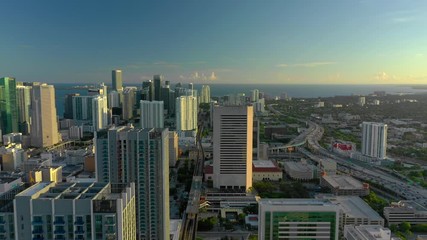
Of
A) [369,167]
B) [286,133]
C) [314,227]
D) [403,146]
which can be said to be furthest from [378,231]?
[286,133]

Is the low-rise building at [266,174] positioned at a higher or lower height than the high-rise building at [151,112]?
lower

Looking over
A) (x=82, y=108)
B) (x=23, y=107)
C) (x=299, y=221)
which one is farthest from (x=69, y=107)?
(x=299, y=221)

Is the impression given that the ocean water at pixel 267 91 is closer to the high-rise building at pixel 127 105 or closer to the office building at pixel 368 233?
the high-rise building at pixel 127 105

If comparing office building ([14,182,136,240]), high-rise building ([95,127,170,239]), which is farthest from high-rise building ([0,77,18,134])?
office building ([14,182,136,240])

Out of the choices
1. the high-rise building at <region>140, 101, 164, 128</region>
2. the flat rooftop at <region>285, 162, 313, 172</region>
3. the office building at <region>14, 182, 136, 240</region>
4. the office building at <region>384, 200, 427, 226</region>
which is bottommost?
the office building at <region>384, 200, 427, 226</region>

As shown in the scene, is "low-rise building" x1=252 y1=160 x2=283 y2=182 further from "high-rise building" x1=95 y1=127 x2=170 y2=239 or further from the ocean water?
the ocean water

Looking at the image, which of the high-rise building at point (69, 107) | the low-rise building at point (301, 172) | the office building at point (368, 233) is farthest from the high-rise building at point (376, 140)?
the high-rise building at point (69, 107)
